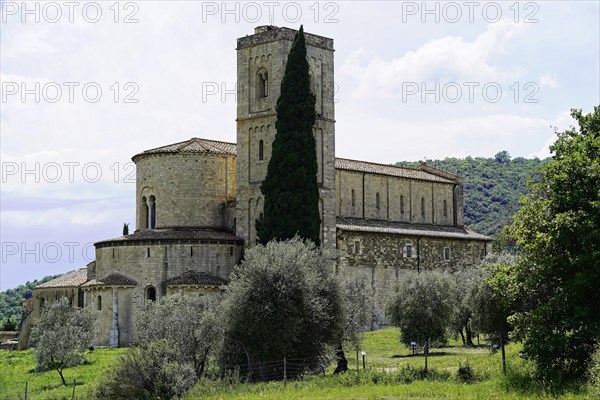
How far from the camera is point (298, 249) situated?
137ft

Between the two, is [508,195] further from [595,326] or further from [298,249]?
[595,326]

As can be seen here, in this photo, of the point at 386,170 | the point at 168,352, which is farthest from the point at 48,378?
the point at 386,170

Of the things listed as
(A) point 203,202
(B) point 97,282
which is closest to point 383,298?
(A) point 203,202

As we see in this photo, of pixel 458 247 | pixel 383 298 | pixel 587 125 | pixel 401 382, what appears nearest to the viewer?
pixel 587 125

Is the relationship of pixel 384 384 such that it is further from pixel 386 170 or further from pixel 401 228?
pixel 386 170

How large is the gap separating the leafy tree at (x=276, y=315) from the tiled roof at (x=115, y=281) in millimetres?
15577

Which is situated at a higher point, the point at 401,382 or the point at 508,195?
the point at 508,195

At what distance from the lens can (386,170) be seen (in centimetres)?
6994

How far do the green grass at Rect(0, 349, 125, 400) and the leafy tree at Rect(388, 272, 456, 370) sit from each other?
1461 cm

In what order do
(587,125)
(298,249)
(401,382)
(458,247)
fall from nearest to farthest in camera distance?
(587,125) < (401,382) < (298,249) < (458,247)

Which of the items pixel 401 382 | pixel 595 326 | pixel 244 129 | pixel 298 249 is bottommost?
pixel 401 382

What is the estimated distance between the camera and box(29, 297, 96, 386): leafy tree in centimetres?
4647

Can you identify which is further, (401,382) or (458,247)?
(458,247)

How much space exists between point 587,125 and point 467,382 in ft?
30.4
